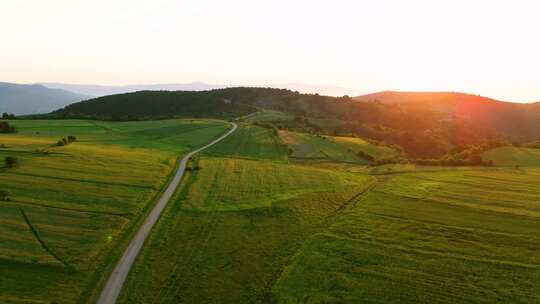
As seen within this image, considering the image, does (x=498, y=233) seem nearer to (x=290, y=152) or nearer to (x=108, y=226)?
(x=108, y=226)

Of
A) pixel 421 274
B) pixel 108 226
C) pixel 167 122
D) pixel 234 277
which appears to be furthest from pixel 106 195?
pixel 167 122

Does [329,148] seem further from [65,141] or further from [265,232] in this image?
[265,232]

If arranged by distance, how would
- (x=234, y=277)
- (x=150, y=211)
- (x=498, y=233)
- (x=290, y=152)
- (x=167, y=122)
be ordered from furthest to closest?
(x=167, y=122), (x=290, y=152), (x=150, y=211), (x=498, y=233), (x=234, y=277)

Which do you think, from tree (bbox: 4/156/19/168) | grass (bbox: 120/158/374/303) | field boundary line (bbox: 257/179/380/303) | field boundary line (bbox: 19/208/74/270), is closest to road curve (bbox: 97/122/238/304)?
grass (bbox: 120/158/374/303)

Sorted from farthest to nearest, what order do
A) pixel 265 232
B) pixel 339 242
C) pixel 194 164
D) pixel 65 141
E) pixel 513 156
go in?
pixel 513 156 → pixel 65 141 → pixel 194 164 → pixel 265 232 → pixel 339 242

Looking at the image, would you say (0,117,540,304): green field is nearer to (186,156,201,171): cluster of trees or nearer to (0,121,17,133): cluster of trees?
(186,156,201,171): cluster of trees

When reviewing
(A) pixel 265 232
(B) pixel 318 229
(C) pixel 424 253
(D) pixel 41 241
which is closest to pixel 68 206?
(D) pixel 41 241

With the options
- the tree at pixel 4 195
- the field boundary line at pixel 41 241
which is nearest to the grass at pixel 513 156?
the field boundary line at pixel 41 241
